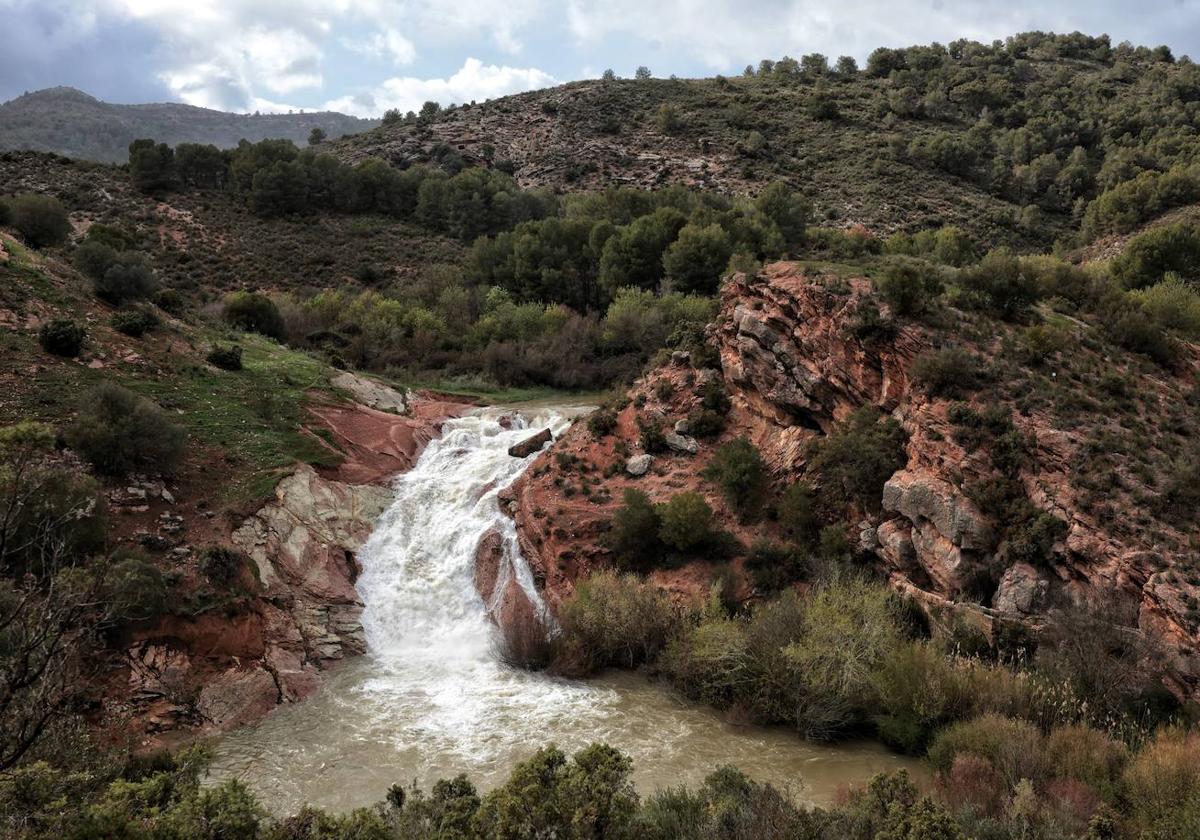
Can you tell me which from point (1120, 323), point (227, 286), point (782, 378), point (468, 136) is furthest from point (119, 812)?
point (468, 136)

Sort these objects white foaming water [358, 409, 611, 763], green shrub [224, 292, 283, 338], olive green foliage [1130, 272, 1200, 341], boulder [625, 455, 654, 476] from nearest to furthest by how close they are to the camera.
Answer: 1. white foaming water [358, 409, 611, 763]
2. olive green foliage [1130, 272, 1200, 341]
3. boulder [625, 455, 654, 476]
4. green shrub [224, 292, 283, 338]

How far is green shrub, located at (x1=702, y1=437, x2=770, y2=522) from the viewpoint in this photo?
22156mm

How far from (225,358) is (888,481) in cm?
Answer: 2454

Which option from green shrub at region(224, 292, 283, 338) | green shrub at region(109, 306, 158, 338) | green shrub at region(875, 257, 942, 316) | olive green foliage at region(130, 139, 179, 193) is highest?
olive green foliage at region(130, 139, 179, 193)

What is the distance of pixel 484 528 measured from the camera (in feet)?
79.5

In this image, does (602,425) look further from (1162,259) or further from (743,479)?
(1162,259)

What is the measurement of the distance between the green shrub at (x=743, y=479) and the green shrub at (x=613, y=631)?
191 inches

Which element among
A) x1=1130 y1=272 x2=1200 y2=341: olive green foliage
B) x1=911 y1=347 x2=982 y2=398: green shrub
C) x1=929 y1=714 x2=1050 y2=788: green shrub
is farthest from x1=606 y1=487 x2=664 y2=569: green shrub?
x1=1130 y1=272 x2=1200 y2=341: olive green foliage

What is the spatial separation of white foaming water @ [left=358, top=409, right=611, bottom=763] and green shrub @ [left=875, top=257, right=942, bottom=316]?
1374 centimetres

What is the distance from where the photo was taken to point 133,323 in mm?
27297

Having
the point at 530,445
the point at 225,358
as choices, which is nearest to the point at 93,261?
the point at 225,358

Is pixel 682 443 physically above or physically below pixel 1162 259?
below

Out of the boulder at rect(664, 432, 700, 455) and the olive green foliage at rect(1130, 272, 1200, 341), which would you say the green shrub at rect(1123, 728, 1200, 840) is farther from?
the olive green foliage at rect(1130, 272, 1200, 341)

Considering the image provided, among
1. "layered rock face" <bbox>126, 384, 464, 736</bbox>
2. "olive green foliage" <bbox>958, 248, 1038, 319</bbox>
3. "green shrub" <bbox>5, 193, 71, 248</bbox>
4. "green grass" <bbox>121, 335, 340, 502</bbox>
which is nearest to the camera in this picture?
"layered rock face" <bbox>126, 384, 464, 736</bbox>
